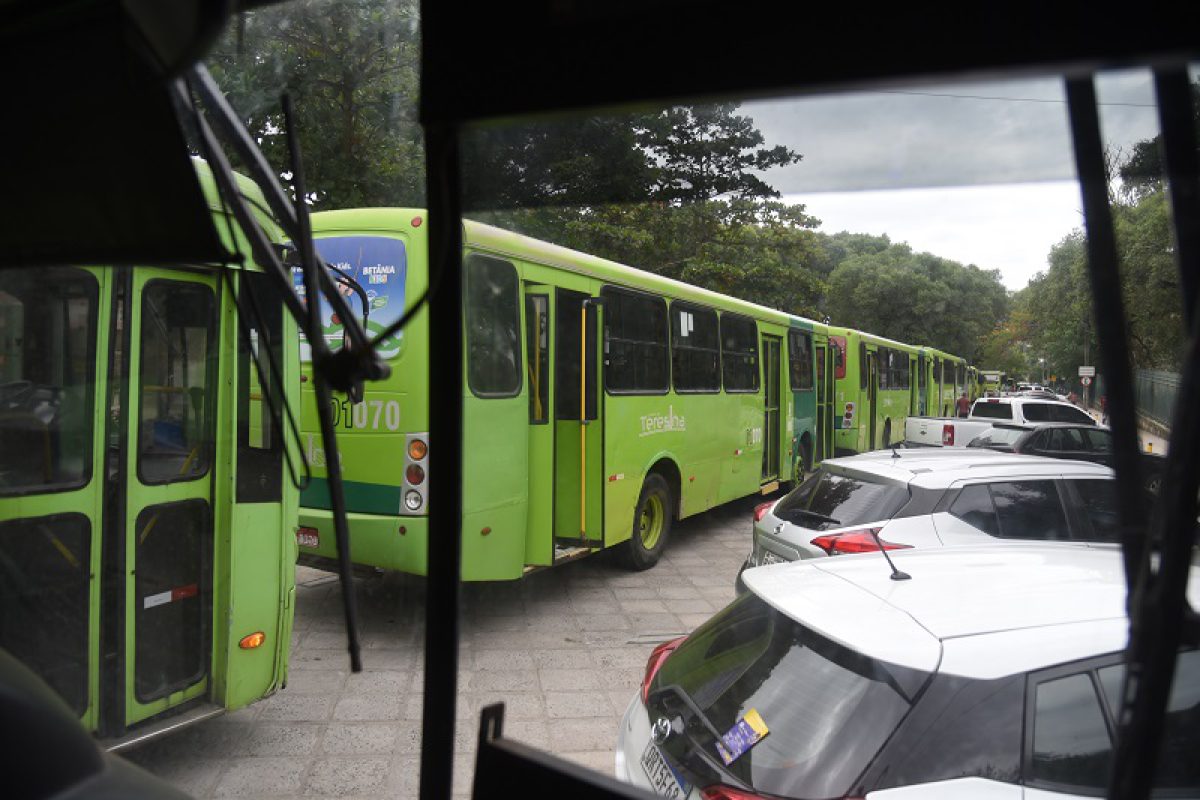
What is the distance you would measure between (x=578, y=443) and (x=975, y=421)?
727cm

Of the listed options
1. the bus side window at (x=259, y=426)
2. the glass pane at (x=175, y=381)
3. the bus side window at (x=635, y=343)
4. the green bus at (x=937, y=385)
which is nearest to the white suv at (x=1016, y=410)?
the green bus at (x=937, y=385)

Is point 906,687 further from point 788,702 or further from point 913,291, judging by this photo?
point 913,291

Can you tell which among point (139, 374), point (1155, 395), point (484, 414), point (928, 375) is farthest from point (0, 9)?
point (928, 375)

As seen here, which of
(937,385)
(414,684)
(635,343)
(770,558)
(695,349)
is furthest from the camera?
(937,385)

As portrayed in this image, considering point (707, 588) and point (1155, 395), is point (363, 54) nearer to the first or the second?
point (1155, 395)

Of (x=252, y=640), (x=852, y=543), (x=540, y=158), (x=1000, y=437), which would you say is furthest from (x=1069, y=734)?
(x=1000, y=437)

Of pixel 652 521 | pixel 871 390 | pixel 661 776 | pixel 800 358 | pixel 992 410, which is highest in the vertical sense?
pixel 800 358

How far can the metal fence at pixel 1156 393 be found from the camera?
39.9 inches

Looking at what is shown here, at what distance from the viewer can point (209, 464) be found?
396 centimetres

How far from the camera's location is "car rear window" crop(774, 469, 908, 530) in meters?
5.49

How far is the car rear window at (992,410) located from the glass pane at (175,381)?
36.6 feet

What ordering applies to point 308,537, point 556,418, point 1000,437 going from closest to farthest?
point 308,537
point 556,418
point 1000,437

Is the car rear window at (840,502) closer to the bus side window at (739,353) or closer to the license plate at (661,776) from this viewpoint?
the license plate at (661,776)

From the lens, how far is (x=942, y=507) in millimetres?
5359
